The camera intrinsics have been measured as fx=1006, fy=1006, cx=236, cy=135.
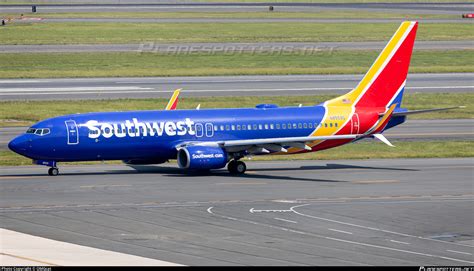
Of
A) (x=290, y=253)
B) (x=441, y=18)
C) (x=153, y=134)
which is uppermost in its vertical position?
(x=441, y=18)

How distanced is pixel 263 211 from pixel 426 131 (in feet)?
107

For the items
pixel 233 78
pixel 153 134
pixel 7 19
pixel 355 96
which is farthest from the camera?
pixel 7 19

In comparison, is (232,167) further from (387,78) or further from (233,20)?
(233,20)

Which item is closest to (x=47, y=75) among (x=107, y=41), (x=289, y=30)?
(x=107, y=41)

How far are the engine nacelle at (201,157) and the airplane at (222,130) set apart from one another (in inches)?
2.2

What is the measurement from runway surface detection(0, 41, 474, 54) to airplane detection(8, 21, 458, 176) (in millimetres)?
62718

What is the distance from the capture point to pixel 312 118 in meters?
60.1

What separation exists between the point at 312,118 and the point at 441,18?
11077 centimetres

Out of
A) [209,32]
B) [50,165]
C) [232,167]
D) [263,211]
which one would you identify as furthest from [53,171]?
[209,32]

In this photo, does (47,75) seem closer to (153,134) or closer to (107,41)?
(107,41)

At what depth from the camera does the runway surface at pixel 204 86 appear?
92062 millimetres

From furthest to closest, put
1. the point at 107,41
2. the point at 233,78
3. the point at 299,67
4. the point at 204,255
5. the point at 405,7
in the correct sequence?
the point at 405,7, the point at 107,41, the point at 299,67, the point at 233,78, the point at 204,255

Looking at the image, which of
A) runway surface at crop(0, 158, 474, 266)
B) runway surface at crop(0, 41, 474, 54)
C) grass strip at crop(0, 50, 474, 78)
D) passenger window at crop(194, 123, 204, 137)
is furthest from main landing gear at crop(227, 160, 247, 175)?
runway surface at crop(0, 41, 474, 54)

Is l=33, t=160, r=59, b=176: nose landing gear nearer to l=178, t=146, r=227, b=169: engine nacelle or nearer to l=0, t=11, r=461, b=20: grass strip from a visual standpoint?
l=178, t=146, r=227, b=169: engine nacelle
